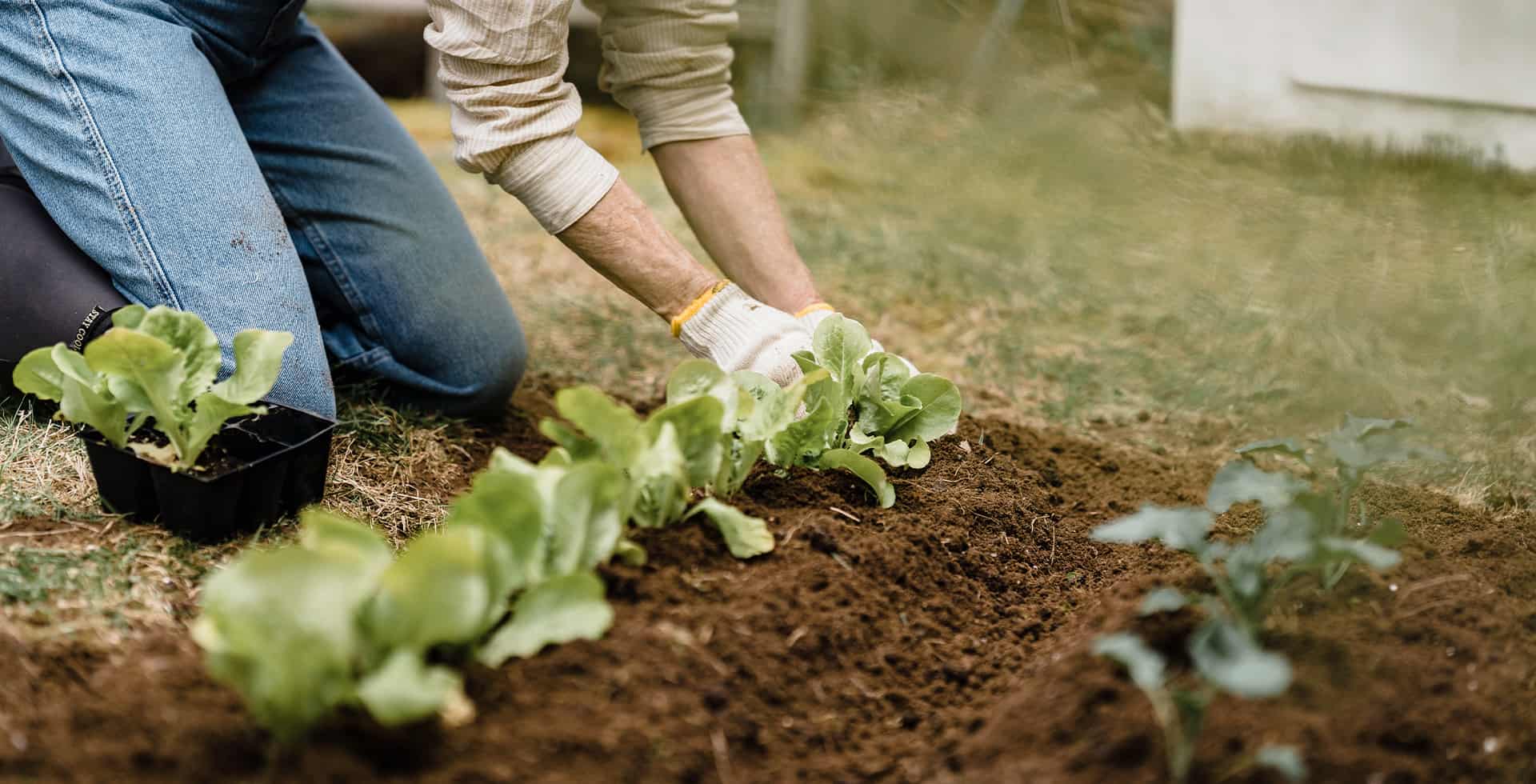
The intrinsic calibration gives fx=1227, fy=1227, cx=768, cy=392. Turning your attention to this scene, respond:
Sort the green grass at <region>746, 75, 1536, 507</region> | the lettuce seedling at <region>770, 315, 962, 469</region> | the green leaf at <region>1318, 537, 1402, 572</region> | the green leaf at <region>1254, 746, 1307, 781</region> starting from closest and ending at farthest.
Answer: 1. the green leaf at <region>1254, 746, 1307, 781</region>
2. the green leaf at <region>1318, 537, 1402, 572</region>
3. the lettuce seedling at <region>770, 315, 962, 469</region>
4. the green grass at <region>746, 75, 1536, 507</region>

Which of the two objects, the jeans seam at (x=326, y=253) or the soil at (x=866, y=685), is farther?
the jeans seam at (x=326, y=253)

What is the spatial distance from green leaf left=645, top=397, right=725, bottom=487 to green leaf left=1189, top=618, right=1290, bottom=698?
553 millimetres

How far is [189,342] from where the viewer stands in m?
1.52

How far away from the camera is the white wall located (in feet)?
11.2

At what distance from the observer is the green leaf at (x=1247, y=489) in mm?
1195

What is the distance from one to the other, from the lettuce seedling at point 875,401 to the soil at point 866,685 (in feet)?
0.29

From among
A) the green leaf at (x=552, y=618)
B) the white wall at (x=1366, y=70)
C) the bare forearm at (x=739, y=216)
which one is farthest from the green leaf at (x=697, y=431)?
the white wall at (x=1366, y=70)

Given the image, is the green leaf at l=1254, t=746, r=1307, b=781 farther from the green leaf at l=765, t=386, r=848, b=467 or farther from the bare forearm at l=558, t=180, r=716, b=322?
the bare forearm at l=558, t=180, r=716, b=322

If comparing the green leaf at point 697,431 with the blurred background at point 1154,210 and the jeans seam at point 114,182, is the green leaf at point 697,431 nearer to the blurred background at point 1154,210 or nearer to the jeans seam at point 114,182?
the jeans seam at point 114,182

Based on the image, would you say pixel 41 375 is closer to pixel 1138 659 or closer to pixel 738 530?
pixel 738 530

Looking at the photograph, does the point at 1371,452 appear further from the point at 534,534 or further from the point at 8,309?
A: the point at 8,309

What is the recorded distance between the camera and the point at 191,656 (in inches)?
45.1

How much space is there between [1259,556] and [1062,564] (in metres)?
0.59

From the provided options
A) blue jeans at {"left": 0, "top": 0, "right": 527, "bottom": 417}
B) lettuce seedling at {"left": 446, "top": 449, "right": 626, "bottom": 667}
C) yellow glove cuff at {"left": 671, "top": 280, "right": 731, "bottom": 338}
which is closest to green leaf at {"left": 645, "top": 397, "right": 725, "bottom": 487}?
lettuce seedling at {"left": 446, "top": 449, "right": 626, "bottom": 667}
